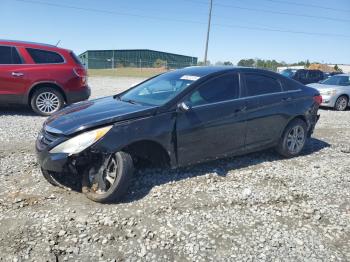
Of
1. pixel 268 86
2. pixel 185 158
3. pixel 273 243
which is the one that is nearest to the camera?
pixel 273 243

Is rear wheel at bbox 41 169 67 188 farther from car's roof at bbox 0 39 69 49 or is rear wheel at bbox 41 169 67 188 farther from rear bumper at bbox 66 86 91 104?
car's roof at bbox 0 39 69 49

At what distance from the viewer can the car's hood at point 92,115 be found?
158 inches

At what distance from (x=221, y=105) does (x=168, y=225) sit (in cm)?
199

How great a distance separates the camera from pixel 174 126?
4.43 metres

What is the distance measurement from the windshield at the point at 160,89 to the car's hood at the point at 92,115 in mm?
262

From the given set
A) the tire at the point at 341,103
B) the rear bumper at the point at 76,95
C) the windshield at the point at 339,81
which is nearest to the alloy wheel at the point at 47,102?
the rear bumper at the point at 76,95

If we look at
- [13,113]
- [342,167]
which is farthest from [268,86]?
[13,113]

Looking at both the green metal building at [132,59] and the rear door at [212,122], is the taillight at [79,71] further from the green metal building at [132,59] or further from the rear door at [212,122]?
the green metal building at [132,59]

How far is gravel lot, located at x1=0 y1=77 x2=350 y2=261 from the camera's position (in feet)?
10.7

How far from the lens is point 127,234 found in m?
3.48

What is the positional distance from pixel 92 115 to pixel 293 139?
3.65 m

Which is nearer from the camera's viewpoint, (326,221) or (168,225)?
(168,225)

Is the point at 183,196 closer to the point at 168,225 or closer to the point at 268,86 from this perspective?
the point at 168,225

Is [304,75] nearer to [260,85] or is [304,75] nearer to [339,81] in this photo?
[339,81]
